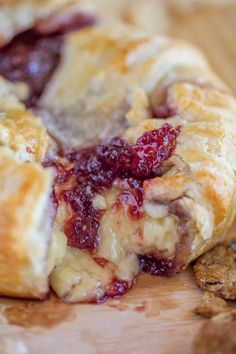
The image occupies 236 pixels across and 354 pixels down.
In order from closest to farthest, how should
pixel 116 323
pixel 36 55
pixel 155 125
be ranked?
pixel 116 323 < pixel 155 125 < pixel 36 55

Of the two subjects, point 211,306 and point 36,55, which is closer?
point 211,306

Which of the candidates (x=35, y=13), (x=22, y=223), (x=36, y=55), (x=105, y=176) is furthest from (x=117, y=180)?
(x=35, y=13)

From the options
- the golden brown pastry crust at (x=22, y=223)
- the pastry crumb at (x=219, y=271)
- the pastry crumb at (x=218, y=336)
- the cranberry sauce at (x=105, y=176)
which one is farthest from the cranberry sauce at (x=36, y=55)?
the pastry crumb at (x=218, y=336)

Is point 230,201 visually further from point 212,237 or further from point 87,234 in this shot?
point 87,234

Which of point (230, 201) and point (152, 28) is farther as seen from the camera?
point (152, 28)

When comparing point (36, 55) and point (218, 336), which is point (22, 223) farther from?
point (36, 55)

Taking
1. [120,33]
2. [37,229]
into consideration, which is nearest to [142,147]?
[37,229]

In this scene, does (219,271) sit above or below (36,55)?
below

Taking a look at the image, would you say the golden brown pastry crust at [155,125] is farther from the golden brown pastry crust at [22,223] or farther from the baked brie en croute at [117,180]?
the golden brown pastry crust at [22,223]
